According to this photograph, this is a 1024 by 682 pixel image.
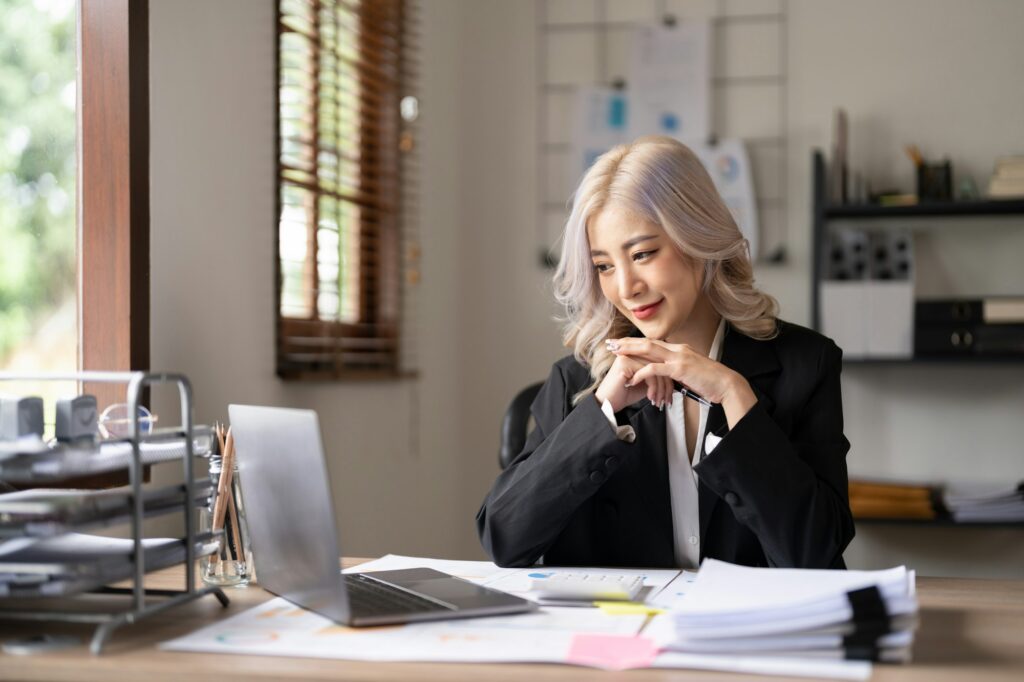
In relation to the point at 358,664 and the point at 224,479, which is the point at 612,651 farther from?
the point at 224,479

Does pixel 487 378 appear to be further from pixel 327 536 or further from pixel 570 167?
pixel 327 536

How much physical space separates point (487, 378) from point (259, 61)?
1636mm

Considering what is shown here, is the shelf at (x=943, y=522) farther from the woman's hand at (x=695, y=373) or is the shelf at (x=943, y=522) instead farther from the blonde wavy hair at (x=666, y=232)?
the woman's hand at (x=695, y=373)

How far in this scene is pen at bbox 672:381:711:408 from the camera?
1.62 m

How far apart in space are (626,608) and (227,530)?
22.2 inches

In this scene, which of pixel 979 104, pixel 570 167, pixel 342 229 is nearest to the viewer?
pixel 342 229

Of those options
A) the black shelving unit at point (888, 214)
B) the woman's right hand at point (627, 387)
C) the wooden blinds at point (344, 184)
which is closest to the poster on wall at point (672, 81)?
the black shelving unit at point (888, 214)

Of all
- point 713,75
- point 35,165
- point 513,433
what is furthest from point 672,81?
point 35,165

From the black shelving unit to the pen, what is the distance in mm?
1583

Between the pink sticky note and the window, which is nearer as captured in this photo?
the pink sticky note

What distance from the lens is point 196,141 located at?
2.03 metres

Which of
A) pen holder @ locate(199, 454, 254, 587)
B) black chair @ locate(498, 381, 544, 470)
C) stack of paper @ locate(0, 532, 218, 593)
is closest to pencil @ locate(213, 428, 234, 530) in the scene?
pen holder @ locate(199, 454, 254, 587)

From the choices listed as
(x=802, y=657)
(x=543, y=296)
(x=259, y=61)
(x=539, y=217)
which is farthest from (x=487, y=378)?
(x=802, y=657)

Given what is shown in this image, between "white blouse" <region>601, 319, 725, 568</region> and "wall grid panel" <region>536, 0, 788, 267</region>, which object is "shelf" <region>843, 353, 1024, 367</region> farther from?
"white blouse" <region>601, 319, 725, 568</region>
